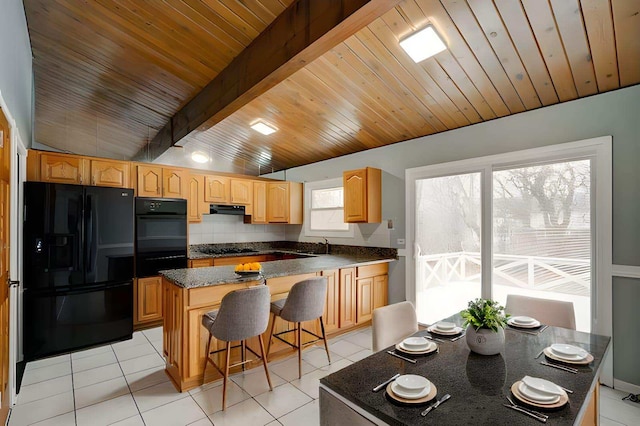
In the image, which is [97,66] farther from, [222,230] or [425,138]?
[425,138]

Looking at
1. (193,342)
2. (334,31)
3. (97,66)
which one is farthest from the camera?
(97,66)

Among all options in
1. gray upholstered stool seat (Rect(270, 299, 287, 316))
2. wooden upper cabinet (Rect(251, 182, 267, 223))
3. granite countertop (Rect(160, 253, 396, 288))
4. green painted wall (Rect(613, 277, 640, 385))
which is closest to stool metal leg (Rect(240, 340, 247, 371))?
gray upholstered stool seat (Rect(270, 299, 287, 316))

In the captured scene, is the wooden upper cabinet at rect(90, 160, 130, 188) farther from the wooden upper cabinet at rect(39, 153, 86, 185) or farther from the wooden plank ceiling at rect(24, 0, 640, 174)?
the wooden plank ceiling at rect(24, 0, 640, 174)

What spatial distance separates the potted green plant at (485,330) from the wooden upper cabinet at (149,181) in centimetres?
401

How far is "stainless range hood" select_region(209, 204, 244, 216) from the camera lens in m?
4.91

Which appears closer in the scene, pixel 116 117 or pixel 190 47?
pixel 190 47

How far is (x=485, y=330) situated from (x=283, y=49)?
2.24 m

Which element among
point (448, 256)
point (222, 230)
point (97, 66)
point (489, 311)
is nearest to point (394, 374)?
point (489, 311)

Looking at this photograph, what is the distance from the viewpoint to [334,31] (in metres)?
1.91

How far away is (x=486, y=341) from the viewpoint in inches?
58.8

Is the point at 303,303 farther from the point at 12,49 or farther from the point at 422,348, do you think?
the point at 12,49

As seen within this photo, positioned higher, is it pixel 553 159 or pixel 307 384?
pixel 553 159

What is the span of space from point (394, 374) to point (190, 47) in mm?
2982

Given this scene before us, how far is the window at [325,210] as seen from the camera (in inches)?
196
